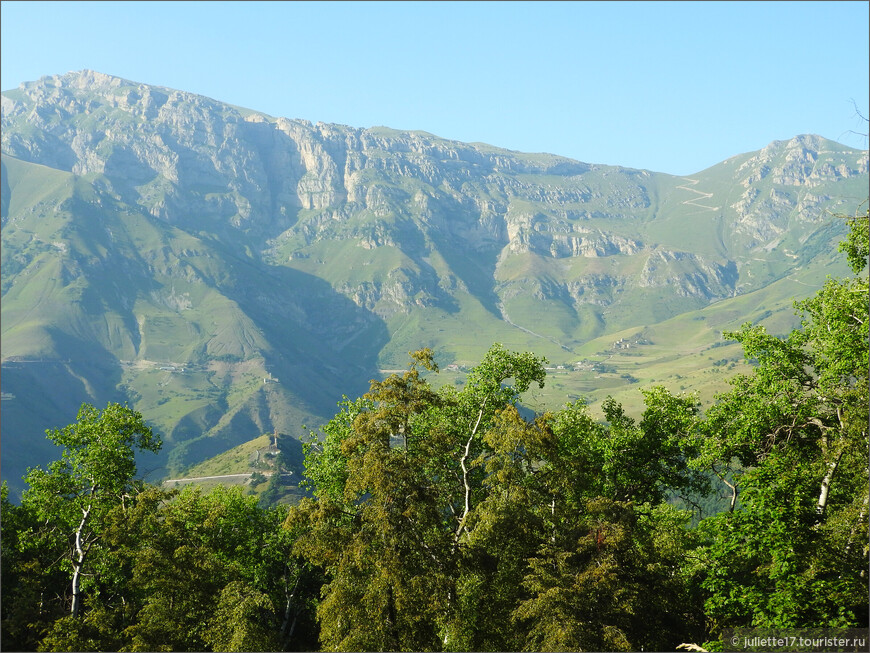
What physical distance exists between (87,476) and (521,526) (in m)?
24.2

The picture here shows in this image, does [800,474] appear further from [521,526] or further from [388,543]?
[388,543]

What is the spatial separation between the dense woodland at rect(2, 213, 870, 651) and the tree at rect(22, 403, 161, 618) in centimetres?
13

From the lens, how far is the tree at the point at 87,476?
118ft

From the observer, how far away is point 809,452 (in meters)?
33.0

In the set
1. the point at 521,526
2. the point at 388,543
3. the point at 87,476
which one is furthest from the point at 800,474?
the point at 87,476

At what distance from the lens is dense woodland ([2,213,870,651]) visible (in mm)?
27047

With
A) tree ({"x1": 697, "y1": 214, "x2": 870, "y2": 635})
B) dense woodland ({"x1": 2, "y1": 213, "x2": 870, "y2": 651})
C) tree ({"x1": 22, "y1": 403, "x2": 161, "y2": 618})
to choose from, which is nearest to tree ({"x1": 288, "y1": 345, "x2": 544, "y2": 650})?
dense woodland ({"x1": 2, "y1": 213, "x2": 870, "y2": 651})

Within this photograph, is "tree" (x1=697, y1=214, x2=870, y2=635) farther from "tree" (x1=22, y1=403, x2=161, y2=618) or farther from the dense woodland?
"tree" (x1=22, y1=403, x2=161, y2=618)

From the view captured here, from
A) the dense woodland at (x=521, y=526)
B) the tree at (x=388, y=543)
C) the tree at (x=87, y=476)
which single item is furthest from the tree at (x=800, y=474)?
the tree at (x=87, y=476)

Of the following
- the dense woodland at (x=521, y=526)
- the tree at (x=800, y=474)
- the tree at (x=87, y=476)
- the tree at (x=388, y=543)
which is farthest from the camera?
the tree at (x=87, y=476)

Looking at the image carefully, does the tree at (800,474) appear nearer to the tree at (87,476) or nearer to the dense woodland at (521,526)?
the dense woodland at (521,526)

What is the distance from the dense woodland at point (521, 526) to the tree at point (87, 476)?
0.43 feet

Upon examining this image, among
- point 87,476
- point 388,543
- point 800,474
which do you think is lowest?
point 388,543

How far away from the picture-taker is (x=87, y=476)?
36.7 metres
